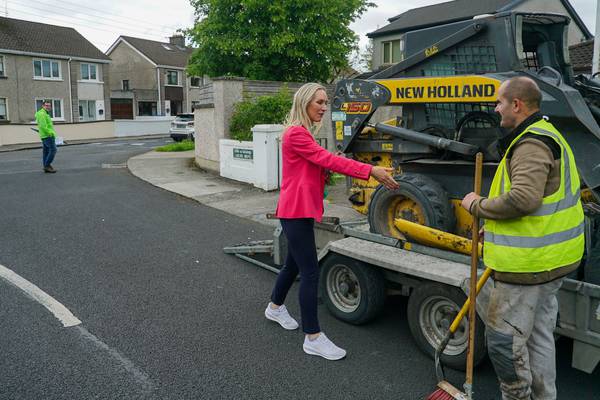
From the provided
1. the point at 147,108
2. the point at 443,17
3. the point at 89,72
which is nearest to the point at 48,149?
the point at 443,17

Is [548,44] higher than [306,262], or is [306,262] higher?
[548,44]

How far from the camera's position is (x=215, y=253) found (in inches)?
264

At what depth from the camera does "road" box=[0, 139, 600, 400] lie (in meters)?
3.58

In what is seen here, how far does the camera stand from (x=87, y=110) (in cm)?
4019

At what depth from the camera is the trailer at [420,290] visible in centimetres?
326

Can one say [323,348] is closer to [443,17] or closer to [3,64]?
[443,17]

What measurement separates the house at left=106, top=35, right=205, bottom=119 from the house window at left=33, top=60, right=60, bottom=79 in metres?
8.85

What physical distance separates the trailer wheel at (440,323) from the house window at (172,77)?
157 feet

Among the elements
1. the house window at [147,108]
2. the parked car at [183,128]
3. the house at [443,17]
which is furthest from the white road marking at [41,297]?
the house window at [147,108]

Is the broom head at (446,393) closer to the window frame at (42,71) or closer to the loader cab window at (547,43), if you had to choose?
the loader cab window at (547,43)

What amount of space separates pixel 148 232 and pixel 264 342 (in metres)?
3.97

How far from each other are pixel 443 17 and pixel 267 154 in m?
22.6

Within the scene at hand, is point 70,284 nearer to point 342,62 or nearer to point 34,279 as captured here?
point 34,279

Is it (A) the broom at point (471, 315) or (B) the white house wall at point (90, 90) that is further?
(B) the white house wall at point (90, 90)
